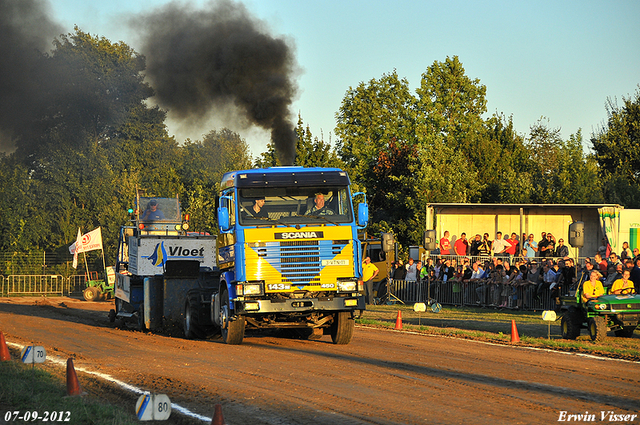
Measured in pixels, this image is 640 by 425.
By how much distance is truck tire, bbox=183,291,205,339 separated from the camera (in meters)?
17.8

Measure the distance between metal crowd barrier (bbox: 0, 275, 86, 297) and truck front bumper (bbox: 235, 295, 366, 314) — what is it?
32.7m

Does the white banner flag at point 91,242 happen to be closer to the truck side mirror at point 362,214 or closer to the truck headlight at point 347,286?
the truck headlight at point 347,286

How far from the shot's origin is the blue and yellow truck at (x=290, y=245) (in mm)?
15031

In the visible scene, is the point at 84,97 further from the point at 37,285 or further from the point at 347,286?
the point at 347,286

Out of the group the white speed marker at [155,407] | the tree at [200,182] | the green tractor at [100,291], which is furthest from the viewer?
the tree at [200,182]

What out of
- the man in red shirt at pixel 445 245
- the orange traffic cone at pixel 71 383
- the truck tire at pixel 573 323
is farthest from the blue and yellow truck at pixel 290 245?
the man in red shirt at pixel 445 245

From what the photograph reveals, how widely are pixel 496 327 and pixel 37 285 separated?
3304 cm

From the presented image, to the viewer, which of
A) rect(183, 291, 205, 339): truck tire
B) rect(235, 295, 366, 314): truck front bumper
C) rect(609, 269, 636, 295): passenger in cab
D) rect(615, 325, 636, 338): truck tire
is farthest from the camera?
rect(183, 291, 205, 339): truck tire

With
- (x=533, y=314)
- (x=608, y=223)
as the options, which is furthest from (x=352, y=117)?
(x=533, y=314)

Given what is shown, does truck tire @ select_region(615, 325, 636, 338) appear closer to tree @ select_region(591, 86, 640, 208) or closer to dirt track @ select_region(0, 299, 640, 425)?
dirt track @ select_region(0, 299, 640, 425)

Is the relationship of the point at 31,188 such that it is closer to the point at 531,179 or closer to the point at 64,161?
the point at 64,161

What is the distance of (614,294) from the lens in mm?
16578

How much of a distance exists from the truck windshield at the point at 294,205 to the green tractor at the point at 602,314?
524 cm

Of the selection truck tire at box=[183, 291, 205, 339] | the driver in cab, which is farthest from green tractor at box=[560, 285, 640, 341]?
truck tire at box=[183, 291, 205, 339]
